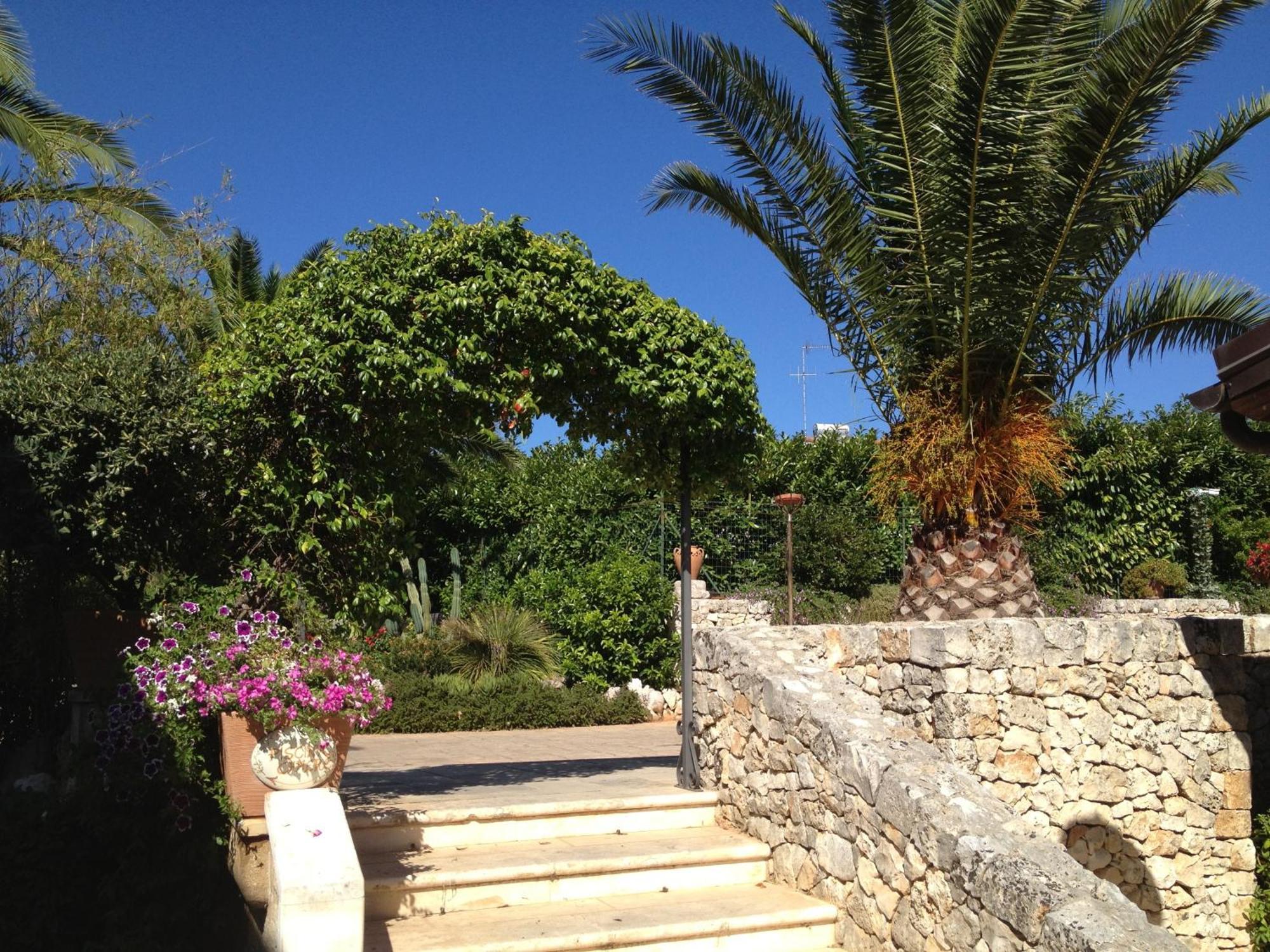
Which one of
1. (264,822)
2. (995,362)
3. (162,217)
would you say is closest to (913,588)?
(995,362)

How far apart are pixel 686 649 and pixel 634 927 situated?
8.05 ft

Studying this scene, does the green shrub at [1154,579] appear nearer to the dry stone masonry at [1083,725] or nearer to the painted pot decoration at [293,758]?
the dry stone masonry at [1083,725]

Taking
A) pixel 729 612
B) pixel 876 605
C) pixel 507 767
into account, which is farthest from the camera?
pixel 876 605

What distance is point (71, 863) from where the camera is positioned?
16.6 ft

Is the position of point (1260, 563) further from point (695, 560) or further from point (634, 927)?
point (634, 927)

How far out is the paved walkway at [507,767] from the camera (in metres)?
6.92

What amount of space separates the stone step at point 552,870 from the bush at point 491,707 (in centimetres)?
607

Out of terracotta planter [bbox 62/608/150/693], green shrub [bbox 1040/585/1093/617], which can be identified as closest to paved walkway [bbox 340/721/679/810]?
terracotta planter [bbox 62/608/150/693]

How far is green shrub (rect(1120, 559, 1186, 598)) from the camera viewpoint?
1596cm

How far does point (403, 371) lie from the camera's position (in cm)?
621

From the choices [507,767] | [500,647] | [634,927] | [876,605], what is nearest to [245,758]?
[634,927]

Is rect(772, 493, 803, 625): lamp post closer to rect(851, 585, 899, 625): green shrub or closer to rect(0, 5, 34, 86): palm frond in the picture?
rect(851, 585, 899, 625): green shrub

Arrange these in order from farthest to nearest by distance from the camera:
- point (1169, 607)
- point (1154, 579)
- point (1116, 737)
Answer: point (1154, 579) → point (1169, 607) → point (1116, 737)

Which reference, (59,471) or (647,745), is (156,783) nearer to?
(59,471)
